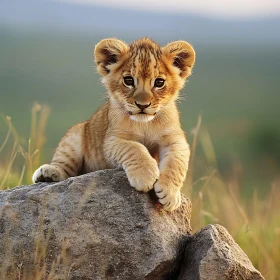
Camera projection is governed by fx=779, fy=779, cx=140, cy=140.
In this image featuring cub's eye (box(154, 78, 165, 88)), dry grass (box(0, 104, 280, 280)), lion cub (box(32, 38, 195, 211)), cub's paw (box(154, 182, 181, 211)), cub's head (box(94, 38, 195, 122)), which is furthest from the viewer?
dry grass (box(0, 104, 280, 280))

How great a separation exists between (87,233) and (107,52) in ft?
6.45

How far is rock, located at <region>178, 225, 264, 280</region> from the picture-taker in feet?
20.6

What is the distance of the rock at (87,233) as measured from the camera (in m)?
6.29

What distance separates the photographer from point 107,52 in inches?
294

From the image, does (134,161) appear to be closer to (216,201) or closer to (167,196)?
(167,196)

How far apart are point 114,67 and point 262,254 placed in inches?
113

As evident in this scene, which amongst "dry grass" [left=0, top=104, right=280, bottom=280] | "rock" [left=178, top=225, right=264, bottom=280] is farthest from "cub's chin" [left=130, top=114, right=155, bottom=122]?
"dry grass" [left=0, top=104, right=280, bottom=280]

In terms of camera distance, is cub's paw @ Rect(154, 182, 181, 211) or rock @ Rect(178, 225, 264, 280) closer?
rock @ Rect(178, 225, 264, 280)

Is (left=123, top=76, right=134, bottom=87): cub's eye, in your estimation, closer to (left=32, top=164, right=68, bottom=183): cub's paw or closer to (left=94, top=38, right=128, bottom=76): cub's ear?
(left=94, top=38, right=128, bottom=76): cub's ear

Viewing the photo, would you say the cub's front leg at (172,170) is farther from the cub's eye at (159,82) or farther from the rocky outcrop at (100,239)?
the cub's eye at (159,82)

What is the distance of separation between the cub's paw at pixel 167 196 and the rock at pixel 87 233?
0.10 m

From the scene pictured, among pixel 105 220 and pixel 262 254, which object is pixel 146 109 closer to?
pixel 105 220

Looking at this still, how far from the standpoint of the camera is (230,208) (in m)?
9.62

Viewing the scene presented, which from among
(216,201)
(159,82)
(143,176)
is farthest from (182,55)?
(216,201)
